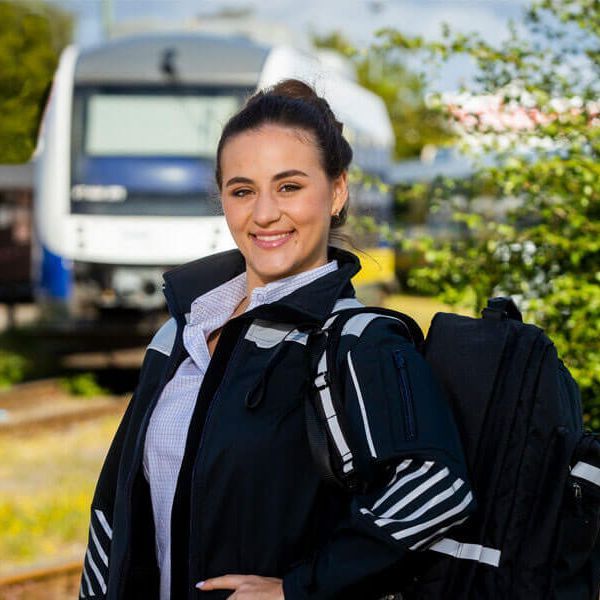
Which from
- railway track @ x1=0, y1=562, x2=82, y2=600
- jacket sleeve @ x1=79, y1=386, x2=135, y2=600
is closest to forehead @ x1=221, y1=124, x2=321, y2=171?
jacket sleeve @ x1=79, y1=386, x2=135, y2=600

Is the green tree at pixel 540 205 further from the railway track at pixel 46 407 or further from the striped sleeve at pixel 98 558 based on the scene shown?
the railway track at pixel 46 407

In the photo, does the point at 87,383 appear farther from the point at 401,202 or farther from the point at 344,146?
the point at 344,146

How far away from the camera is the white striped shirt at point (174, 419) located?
214 cm

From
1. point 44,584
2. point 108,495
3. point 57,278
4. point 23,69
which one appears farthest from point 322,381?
point 23,69

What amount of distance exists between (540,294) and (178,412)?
2.22 m

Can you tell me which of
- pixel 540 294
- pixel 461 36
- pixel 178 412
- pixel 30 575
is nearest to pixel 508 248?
pixel 540 294

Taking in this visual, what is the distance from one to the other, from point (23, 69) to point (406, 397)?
20.9 m

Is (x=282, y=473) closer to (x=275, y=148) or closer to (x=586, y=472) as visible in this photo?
(x=586, y=472)

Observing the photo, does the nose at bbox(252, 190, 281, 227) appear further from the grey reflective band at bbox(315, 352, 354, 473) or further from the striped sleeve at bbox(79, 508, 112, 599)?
the striped sleeve at bbox(79, 508, 112, 599)

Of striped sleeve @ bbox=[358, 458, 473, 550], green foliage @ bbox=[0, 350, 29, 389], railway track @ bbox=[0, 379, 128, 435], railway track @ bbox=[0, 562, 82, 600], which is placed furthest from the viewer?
green foliage @ bbox=[0, 350, 29, 389]

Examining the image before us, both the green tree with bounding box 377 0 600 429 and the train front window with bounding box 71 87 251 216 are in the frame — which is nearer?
the green tree with bounding box 377 0 600 429

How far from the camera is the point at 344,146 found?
90.8 inches

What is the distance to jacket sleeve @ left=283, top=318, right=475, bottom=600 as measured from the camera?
1.84 metres

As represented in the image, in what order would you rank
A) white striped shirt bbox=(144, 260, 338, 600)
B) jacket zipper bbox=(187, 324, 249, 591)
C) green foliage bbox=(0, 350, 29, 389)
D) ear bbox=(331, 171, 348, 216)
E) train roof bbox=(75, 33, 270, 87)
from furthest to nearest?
1. green foliage bbox=(0, 350, 29, 389)
2. train roof bbox=(75, 33, 270, 87)
3. ear bbox=(331, 171, 348, 216)
4. white striped shirt bbox=(144, 260, 338, 600)
5. jacket zipper bbox=(187, 324, 249, 591)
